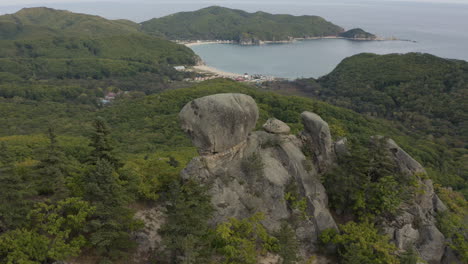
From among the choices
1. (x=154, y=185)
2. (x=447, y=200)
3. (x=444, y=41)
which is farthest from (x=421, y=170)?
(x=444, y=41)

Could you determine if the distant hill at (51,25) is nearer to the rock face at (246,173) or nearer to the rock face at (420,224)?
the rock face at (246,173)

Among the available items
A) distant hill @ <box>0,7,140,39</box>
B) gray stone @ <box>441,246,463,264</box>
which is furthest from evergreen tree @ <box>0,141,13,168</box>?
distant hill @ <box>0,7,140,39</box>

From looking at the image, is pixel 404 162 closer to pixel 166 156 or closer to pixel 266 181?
pixel 266 181

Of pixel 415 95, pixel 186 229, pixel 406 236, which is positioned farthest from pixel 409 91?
pixel 186 229

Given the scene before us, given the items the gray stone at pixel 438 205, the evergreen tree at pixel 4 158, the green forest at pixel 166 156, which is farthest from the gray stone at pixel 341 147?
the evergreen tree at pixel 4 158

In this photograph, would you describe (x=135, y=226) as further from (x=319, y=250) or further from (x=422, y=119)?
(x=422, y=119)

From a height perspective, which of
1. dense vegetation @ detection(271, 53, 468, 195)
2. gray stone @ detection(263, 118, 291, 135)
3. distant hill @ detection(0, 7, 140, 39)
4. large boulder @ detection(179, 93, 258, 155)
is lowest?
dense vegetation @ detection(271, 53, 468, 195)

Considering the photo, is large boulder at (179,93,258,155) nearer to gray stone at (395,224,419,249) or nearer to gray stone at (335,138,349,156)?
gray stone at (335,138,349,156)
